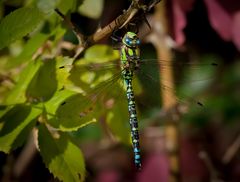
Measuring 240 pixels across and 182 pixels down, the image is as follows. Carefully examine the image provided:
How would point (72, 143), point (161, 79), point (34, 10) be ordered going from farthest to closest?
1. point (161, 79)
2. point (72, 143)
3. point (34, 10)

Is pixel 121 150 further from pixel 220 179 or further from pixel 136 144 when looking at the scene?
pixel 136 144

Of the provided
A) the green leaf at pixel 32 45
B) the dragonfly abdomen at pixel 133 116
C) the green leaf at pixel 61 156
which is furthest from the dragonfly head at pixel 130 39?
the green leaf at pixel 61 156

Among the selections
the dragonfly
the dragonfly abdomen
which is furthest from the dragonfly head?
the dragonfly abdomen

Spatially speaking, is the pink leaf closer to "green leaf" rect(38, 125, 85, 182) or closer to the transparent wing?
the transparent wing

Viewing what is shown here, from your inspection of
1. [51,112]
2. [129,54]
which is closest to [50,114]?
[51,112]

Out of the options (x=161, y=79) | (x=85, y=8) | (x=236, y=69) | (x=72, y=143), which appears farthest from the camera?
(x=236, y=69)

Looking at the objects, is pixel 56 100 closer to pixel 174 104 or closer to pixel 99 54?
pixel 99 54

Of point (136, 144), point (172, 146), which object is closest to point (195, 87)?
point (172, 146)
